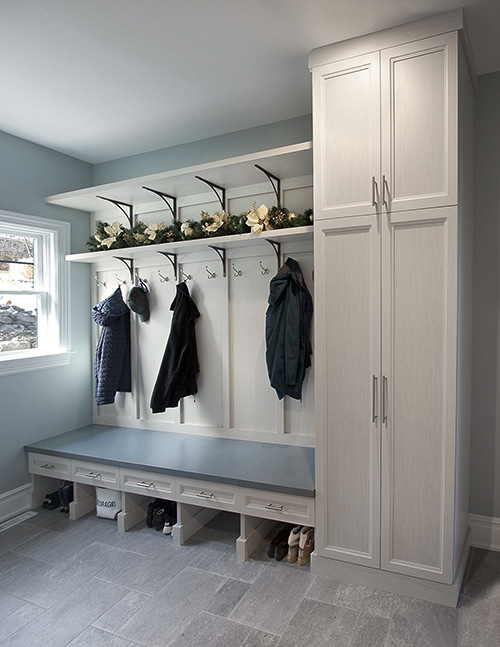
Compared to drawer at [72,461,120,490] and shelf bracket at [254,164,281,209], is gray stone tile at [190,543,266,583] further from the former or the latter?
shelf bracket at [254,164,281,209]

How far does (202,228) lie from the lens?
302 cm

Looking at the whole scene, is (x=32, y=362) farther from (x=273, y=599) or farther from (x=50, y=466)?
(x=273, y=599)

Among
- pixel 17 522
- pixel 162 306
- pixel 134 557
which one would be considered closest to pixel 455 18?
pixel 162 306

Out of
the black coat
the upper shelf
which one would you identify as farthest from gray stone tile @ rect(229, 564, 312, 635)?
the upper shelf

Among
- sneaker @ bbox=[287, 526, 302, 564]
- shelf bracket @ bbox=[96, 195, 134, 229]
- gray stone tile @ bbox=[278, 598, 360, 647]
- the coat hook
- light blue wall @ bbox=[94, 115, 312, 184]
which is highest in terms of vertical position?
light blue wall @ bbox=[94, 115, 312, 184]

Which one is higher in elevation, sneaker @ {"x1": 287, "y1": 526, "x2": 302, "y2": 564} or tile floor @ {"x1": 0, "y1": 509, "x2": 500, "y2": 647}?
sneaker @ {"x1": 287, "y1": 526, "x2": 302, "y2": 564}

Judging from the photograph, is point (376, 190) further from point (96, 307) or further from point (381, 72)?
point (96, 307)

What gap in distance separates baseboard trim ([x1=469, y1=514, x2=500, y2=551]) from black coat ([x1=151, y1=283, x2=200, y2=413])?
194 cm

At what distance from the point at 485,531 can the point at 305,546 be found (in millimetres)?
1050

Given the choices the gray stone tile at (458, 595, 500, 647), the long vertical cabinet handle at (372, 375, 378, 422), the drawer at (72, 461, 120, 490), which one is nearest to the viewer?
the gray stone tile at (458, 595, 500, 647)

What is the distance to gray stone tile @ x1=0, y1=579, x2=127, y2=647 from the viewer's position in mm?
1997

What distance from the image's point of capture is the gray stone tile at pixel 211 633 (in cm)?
194

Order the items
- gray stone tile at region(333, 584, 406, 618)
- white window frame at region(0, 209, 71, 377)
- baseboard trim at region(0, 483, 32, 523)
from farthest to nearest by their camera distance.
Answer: white window frame at region(0, 209, 71, 377)
baseboard trim at region(0, 483, 32, 523)
gray stone tile at region(333, 584, 406, 618)

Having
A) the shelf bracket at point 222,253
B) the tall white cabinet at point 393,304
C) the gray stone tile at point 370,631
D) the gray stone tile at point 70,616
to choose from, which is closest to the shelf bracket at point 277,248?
the shelf bracket at point 222,253
